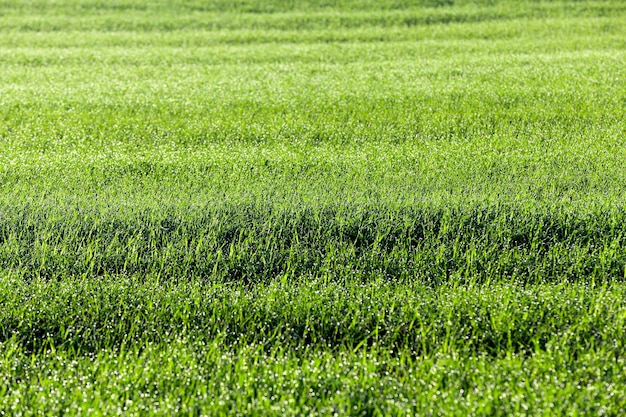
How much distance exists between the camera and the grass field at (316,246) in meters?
3.49

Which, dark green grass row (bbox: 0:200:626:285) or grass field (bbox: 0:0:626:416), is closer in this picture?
grass field (bbox: 0:0:626:416)

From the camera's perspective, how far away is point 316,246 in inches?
195

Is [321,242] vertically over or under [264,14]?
under

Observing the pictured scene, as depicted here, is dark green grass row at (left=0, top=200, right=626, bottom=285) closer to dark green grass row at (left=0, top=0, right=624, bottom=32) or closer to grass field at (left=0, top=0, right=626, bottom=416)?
grass field at (left=0, top=0, right=626, bottom=416)

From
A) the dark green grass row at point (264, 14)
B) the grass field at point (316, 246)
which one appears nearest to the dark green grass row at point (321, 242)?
the grass field at point (316, 246)

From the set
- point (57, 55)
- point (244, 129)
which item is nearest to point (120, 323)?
Answer: point (244, 129)

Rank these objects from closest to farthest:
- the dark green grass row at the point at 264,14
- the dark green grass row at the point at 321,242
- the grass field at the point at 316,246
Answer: the grass field at the point at 316,246
the dark green grass row at the point at 321,242
the dark green grass row at the point at 264,14

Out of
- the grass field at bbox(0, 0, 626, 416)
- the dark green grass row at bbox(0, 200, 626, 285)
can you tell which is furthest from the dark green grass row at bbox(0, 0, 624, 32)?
the dark green grass row at bbox(0, 200, 626, 285)

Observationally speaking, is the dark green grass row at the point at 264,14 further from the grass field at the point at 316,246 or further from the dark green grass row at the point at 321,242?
the dark green grass row at the point at 321,242

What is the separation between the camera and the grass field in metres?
3.49

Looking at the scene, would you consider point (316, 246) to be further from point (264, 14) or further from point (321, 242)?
point (264, 14)

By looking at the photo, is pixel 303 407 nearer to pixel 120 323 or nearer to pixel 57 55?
pixel 120 323

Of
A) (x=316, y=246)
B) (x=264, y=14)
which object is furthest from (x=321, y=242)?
(x=264, y=14)

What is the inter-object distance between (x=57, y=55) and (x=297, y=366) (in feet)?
34.0
